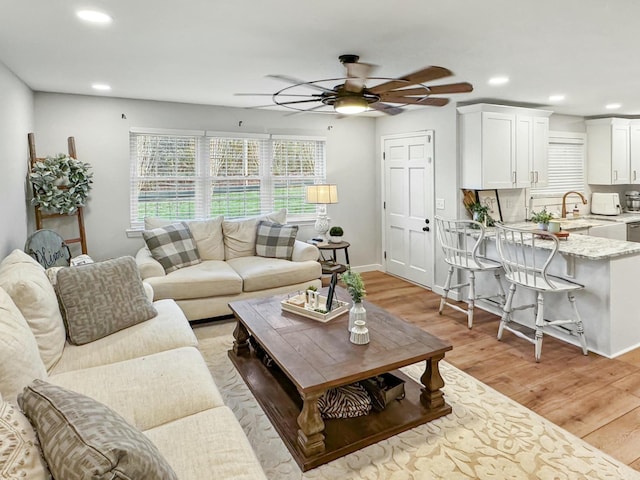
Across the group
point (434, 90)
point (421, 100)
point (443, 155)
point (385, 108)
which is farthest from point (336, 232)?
point (434, 90)

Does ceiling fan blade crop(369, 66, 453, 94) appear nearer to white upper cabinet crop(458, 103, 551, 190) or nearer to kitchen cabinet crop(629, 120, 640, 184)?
white upper cabinet crop(458, 103, 551, 190)

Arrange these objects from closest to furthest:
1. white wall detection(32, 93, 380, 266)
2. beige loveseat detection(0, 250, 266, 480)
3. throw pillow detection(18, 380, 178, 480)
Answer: throw pillow detection(18, 380, 178, 480)
beige loveseat detection(0, 250, 266, 480)
white wall detection(32, 93, 380, 266)

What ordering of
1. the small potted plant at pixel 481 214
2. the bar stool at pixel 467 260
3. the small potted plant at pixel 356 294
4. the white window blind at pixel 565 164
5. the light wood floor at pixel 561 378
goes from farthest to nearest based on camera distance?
the white window blind at pixel 565 164
the small potted plant at pixel 481 214
the bar stool at pixel 467 260
the small potted plant at pixel 356 294
the light wood floor at pixel 561 378

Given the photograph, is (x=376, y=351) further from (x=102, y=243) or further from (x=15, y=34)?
(x=102, y=243)

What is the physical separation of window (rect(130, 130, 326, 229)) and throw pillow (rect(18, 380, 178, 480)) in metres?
3.95

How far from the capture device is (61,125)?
434cm

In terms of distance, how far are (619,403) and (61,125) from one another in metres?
5.54

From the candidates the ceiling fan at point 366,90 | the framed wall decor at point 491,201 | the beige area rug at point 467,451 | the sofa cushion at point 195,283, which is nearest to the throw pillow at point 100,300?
the beige area rug at point 467,451

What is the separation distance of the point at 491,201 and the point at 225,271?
3389 millimetres

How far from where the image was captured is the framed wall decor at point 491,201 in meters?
5.03

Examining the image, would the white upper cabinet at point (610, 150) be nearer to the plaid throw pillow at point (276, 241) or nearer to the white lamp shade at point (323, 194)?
the white lamp shade at point (323, 194)

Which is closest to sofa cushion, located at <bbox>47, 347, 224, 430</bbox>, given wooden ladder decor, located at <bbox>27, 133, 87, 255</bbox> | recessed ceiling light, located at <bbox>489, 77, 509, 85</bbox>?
wooden ladder decor, located at <bbox>27, 133, 87, 255</bbox>

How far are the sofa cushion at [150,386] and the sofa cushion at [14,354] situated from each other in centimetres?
23

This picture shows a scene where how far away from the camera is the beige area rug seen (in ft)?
6.64
